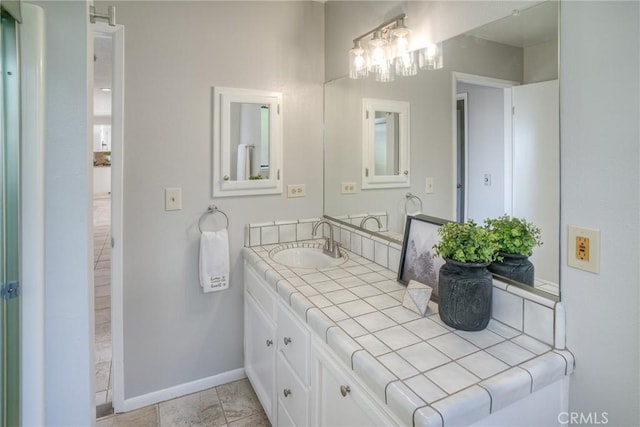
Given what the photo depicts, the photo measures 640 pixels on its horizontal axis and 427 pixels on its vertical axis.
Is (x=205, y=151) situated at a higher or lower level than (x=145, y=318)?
higher

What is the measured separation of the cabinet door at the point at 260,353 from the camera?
1.80 meters

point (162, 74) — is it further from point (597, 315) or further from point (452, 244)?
point (597, 315)

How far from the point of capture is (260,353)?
1987 millimetres

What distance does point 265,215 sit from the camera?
7.59 ft

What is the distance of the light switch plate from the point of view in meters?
2.04

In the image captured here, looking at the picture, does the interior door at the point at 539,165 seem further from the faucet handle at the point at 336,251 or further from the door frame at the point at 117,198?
the door frame at the point at 117,198

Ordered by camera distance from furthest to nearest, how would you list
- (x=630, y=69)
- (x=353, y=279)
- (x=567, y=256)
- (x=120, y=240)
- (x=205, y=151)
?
1. (x=205, y=151)
2. (x=120, y=240)
3. (x=353, y=279)
4. (x=567, y=256)
5. (x=630, y=69)

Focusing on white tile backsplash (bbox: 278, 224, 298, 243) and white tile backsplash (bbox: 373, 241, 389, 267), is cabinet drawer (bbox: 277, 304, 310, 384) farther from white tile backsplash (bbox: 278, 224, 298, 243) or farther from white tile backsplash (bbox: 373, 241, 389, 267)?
white tile backsplash (bbox: 278, 224, 298, 243)

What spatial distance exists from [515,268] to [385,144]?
0.99 meters

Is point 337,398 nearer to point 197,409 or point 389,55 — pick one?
point 197,409

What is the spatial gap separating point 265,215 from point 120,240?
820 mm

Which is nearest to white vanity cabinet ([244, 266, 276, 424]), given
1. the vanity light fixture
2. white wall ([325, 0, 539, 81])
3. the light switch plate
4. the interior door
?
the light switch plate

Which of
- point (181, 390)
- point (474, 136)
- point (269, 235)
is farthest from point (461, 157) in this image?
point (181, 390)

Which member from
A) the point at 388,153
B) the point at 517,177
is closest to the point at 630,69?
the point at 517,177
